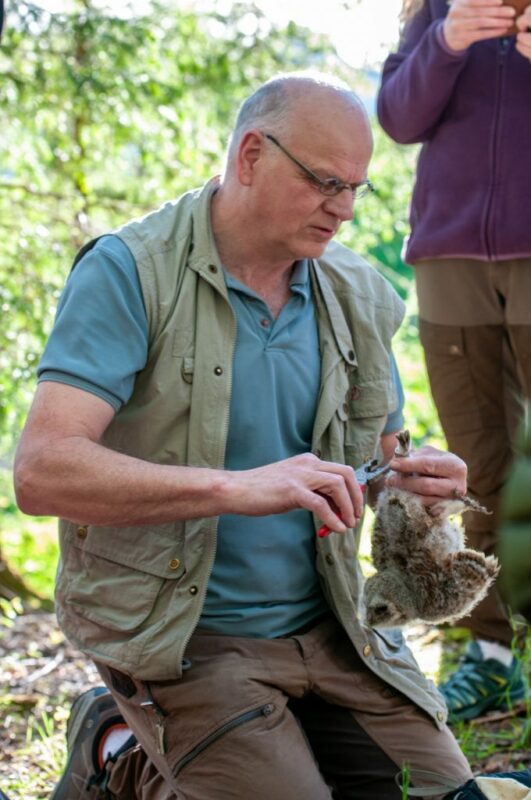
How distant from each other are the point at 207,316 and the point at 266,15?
10.0 ft

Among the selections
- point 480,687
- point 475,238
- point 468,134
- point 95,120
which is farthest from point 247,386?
point 95,120

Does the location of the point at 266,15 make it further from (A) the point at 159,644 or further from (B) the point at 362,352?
(A) the point at 159,644

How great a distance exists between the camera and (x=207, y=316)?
2842 mm

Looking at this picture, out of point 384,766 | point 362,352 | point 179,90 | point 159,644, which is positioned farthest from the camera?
point 179,90

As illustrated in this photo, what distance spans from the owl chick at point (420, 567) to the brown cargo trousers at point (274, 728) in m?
0.23

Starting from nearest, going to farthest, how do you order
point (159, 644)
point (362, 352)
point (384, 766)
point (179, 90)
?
Result: point (159, 644), point (384, 766), point (362, 352), point (179, 90)

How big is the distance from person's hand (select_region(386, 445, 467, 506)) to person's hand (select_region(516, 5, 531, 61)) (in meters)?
A: 1.42

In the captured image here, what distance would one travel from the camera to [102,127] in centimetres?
543

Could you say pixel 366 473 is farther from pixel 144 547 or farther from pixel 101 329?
pixel 101 329

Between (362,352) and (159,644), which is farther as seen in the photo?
(362,352)

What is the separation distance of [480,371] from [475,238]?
47cm

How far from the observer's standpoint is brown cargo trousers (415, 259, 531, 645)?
3.91m

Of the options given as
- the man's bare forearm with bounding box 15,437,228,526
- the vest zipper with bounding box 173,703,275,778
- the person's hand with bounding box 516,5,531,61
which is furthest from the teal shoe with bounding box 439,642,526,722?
the person's hand with bounding box 516,5,531,61

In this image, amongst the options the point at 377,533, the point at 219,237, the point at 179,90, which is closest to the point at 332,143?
the point at 219,237
